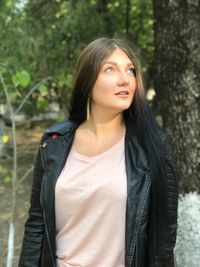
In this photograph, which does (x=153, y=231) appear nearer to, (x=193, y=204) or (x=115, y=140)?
(x=115, y=140)

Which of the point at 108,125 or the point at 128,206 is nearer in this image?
the point at 128,206

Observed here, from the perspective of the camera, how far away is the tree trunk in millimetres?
3209

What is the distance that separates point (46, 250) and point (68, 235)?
12 centimetres

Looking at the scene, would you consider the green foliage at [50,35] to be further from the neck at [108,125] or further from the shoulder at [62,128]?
the neck at [108,125]

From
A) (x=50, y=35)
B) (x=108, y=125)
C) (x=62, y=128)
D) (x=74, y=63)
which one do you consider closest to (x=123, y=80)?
(x=108, y=125)

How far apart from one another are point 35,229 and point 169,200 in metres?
0.61

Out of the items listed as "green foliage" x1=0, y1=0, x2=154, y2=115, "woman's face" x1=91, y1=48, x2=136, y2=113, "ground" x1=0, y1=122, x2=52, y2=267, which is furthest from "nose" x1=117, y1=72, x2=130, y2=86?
"ground" x1=0, y1=122, x2=52, y2=267

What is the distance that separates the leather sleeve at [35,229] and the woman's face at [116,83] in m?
0.40

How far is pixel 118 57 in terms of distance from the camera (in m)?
2.10

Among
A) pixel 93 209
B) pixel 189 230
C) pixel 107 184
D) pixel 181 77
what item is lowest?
pixel 189 230

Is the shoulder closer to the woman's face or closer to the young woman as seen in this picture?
the young woman

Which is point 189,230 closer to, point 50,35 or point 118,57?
point 118,57

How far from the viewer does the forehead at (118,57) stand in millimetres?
2094

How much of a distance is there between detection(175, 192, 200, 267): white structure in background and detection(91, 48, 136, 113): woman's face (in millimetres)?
1469
